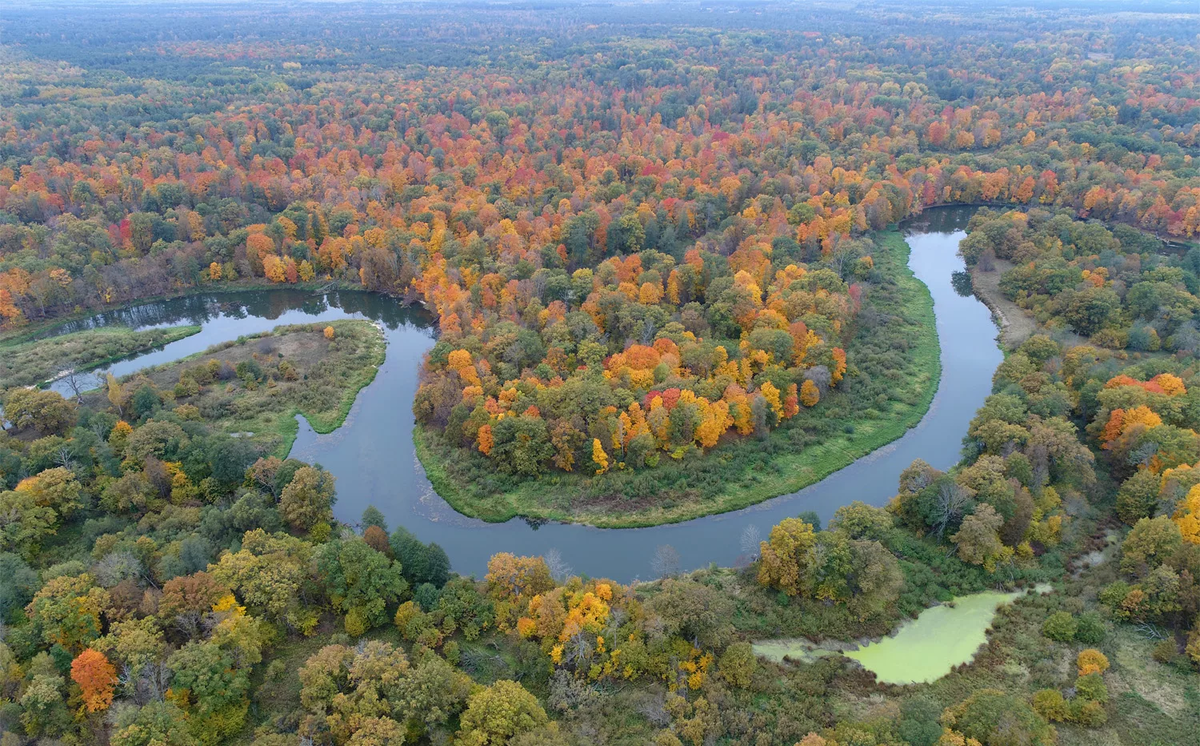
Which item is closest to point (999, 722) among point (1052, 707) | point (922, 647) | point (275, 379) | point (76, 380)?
point (1052, 707)

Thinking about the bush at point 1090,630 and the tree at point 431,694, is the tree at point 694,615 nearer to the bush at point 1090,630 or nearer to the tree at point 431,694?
the tree at point 431,694

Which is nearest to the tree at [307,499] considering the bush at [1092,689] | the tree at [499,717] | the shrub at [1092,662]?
the tree at [499,717]

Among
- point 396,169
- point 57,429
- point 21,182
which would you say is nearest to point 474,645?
point 57,429

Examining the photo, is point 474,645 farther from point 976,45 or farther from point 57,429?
point 976,45

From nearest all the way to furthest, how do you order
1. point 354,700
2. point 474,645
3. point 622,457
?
point 354,700 < point 474,645 < point 622,457

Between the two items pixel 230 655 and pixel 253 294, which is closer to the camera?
pixel 230 655
